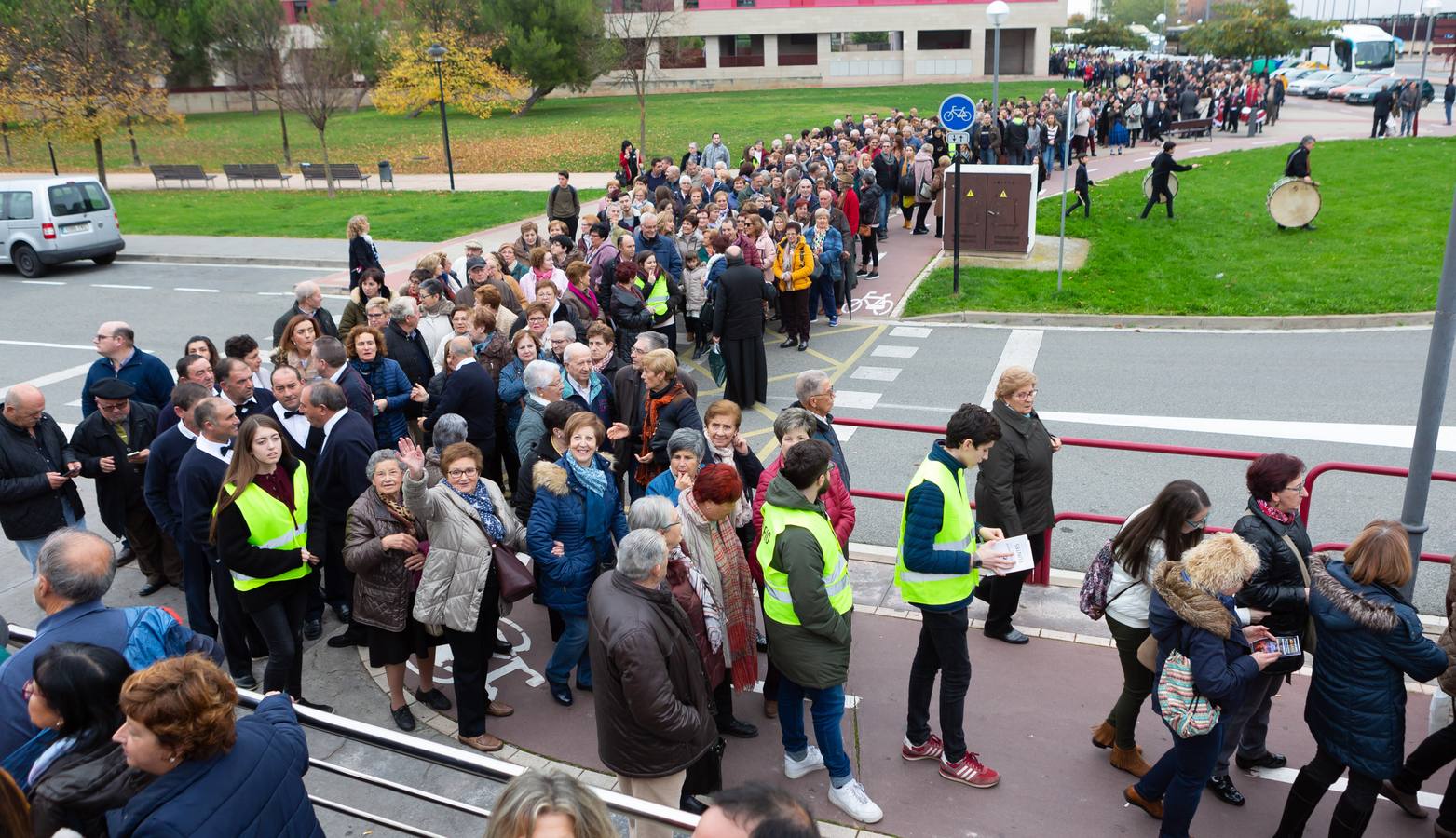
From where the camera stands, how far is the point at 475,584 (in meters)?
5.61

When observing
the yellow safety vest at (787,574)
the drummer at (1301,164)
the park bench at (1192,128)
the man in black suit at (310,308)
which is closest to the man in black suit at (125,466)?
the man in black suit at (310,308)

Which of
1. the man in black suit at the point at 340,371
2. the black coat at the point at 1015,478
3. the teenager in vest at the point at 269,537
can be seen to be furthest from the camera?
the man in black suit at the point at 340,371

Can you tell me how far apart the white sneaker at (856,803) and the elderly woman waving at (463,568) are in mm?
1942

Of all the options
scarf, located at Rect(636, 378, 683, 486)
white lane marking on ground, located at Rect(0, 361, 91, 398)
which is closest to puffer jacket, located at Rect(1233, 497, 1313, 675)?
scarf, located at Rect(636, 378, 683, 486)

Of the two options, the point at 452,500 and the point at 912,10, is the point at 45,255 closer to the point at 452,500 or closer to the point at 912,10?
the point at 452,500

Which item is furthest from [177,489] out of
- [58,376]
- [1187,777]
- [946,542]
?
[58,376]

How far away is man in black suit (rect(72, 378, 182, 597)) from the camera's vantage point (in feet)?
24.7

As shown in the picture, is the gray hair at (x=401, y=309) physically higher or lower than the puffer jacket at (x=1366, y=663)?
higher

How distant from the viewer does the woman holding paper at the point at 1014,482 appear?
20.5ft

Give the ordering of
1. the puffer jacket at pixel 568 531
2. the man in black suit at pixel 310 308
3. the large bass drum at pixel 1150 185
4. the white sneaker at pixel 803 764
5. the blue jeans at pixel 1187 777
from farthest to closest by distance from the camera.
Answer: the large bass drum at pixel 1150 185 → the man in black suit at pixel 310 308 → the puffer jacket at pixel 568 531 → the white sneaker at pixel 803 764 → the blue jeans at pixel 1187 777

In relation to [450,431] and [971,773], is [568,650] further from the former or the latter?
[971,773]

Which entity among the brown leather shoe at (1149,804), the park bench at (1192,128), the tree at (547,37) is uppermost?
the tree at (547,37)

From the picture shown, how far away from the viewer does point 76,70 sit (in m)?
29.2

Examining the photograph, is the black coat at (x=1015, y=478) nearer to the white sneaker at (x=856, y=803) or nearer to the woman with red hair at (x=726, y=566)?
the woman with red hair at (x=726, y=566)
